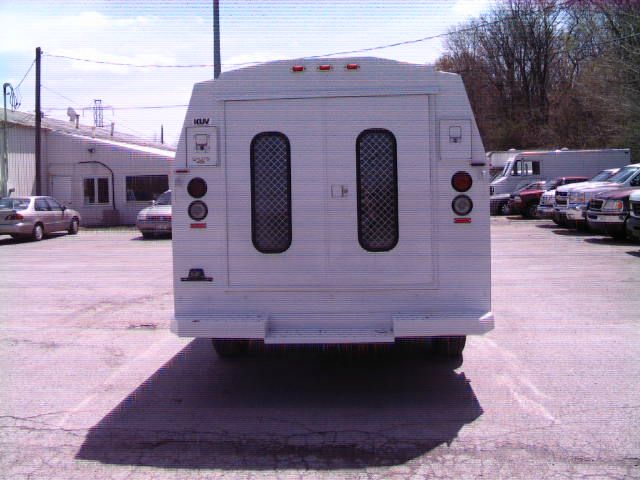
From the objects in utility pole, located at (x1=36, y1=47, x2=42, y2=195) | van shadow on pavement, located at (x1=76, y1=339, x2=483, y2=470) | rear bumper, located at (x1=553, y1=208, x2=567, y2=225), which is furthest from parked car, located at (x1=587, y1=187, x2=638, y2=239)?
utility pole, located at (x1=36, y1=47, x2=42, y2=195)

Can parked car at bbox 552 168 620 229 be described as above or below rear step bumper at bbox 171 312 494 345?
above

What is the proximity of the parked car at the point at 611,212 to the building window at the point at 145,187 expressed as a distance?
1854 cm

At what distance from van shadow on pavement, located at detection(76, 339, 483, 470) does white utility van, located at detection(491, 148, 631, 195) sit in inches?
991

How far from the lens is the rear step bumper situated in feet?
17.1

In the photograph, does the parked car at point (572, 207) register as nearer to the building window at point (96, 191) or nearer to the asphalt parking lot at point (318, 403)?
the asphalt parking lot at point (318, 403)

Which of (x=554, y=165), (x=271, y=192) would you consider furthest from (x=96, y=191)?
(x=271, y=192)

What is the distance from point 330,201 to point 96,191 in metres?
27.2

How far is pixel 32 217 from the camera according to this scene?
22312 mm

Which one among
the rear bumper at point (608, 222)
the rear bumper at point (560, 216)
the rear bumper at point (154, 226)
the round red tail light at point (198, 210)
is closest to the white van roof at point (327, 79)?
the round red tail light at point (198, 210)

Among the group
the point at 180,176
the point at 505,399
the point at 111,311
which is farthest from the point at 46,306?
the point at 505,399

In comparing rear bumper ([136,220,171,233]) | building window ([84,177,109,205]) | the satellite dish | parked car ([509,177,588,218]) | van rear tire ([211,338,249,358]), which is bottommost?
van rear tire ([211,338,249,358])

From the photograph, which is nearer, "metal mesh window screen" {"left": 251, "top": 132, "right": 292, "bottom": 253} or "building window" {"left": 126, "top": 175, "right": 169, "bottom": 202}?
"metal mesh window screen" {"left": 251, "top": 132, "right": 292, "bottom": 253}

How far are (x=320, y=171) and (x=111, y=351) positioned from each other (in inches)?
130

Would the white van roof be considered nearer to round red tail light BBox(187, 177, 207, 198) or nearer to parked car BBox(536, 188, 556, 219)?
round red tail light BBox(187, 177, 207, 198)
